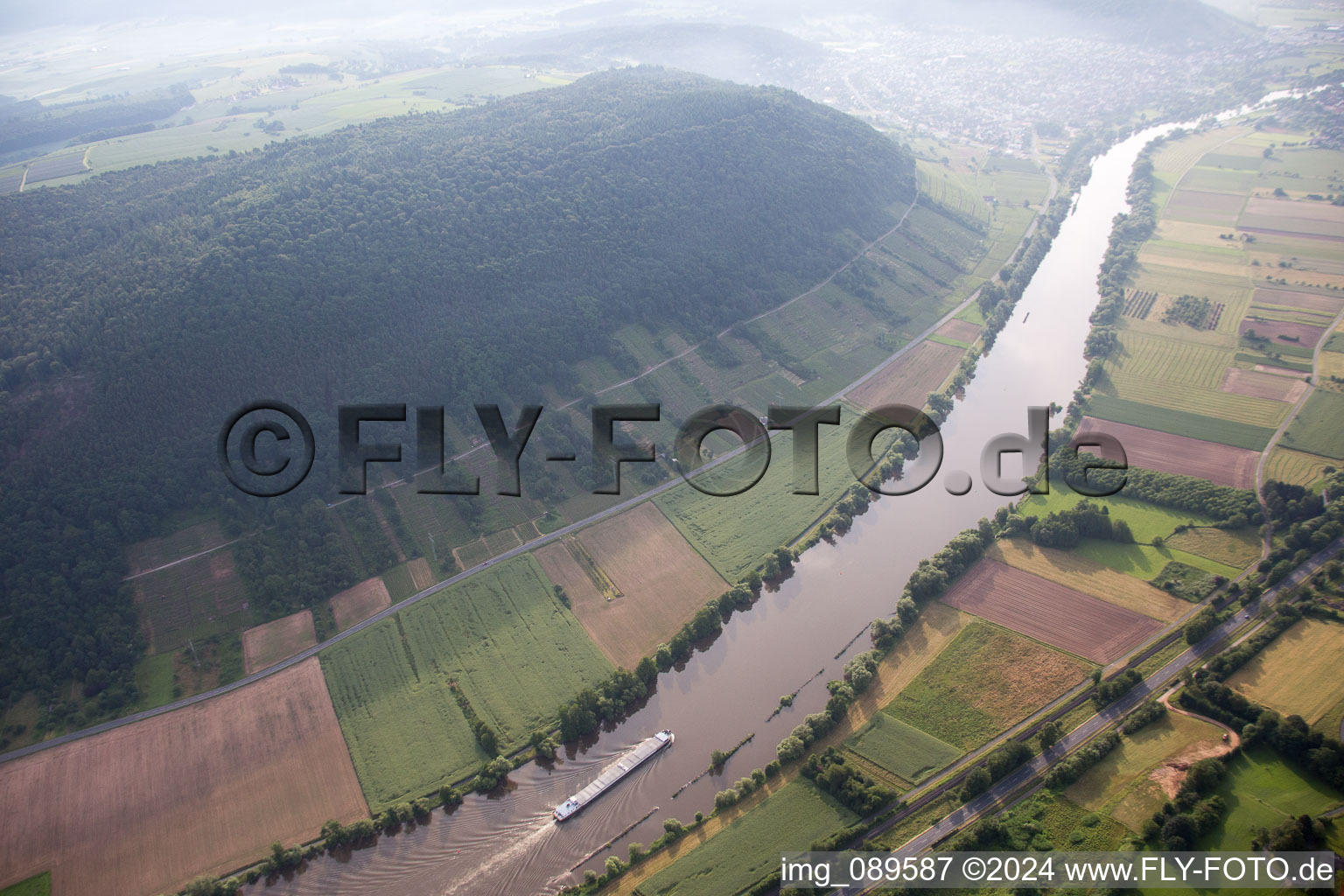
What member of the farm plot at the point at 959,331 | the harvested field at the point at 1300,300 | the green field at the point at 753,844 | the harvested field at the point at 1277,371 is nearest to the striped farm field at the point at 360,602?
the green field at the point at 753,844

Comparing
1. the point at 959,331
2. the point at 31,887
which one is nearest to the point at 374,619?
the point at 31,887

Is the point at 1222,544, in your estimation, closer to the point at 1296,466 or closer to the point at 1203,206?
the point at 1296,466

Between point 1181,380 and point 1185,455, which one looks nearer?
point 1185,455

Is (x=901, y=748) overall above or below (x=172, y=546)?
below

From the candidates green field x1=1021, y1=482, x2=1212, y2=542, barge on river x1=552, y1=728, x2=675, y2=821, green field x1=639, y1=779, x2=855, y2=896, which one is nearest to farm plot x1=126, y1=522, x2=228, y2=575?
barge on river x1=552, y1=728, x2=675, y2=821

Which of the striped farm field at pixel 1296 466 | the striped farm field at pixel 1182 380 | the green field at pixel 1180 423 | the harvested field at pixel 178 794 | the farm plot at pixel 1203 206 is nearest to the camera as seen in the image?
the harvested field at pixel 178 794

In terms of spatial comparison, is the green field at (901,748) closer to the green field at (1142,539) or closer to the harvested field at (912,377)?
the green field at (1142,539)

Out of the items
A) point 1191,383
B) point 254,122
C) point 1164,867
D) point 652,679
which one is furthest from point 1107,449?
point 254,122
